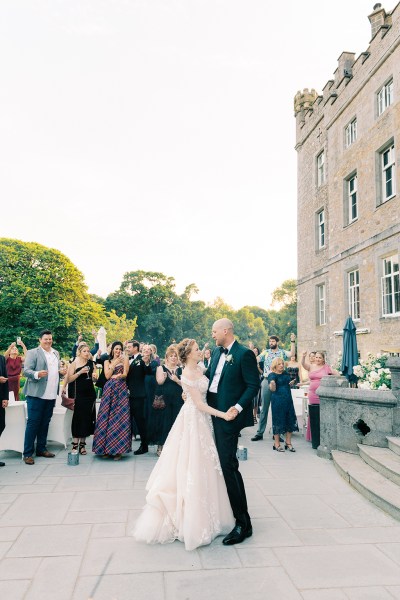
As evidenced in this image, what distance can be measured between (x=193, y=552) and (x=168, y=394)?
14.1 feet

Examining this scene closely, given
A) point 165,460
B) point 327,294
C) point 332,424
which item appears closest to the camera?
point 165,460

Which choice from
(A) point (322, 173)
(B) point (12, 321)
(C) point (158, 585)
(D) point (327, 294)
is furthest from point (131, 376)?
(B) point (12, 321)

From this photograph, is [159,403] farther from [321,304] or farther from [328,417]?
[321,304]

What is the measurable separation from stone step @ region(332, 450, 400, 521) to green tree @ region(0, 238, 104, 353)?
3129cm

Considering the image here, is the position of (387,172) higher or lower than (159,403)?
higher

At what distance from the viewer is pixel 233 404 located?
15.1 ft

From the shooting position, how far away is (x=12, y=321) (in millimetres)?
36062

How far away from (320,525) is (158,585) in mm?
2058

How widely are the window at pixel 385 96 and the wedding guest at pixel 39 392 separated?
43.6 feet

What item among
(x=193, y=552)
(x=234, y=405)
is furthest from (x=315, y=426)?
(x=193, y=552)

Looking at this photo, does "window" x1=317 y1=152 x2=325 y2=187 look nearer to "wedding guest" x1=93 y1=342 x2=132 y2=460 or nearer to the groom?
"wedding guest" x1=93 y1=342 x2=132 y2=460

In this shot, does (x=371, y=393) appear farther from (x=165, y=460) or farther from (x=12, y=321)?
(x=12, y=321)

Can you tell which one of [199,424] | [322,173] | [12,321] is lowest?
[199,424]

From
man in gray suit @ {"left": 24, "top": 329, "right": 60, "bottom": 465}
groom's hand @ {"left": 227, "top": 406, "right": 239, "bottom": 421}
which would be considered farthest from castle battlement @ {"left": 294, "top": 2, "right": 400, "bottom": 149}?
groom's hand @ {"left": 227, "top": 406, "right": 239, "bottom": 421}
